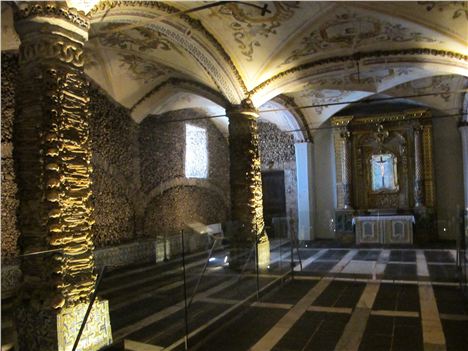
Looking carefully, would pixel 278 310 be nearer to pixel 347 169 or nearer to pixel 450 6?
pixel 450 6

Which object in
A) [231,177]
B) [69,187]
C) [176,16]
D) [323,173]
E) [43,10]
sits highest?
[176,16]

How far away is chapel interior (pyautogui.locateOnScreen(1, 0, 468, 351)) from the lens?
355 cm

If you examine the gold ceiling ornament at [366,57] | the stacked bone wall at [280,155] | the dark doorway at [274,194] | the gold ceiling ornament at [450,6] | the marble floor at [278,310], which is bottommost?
the marble floor at [278,310]

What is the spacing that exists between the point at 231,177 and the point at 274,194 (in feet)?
18.7

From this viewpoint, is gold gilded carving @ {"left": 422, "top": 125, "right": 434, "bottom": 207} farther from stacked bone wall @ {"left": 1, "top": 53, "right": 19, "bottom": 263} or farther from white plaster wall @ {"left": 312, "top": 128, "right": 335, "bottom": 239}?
stacked bone wall @ {"left": 1, "top": 53, "right": 19, "bottom": 263}

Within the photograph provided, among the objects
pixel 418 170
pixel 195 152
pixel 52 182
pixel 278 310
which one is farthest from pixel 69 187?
pixel 418 170

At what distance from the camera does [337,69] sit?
7.86 meters

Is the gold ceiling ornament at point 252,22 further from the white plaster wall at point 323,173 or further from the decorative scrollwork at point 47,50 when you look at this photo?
the white plaster wall at point 323,173

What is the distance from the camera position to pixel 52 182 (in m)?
3.45

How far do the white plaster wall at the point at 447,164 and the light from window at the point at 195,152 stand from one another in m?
6.97

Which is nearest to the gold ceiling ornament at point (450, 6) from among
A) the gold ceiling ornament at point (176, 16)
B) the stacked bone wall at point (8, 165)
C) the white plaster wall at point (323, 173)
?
the gold ceiling ornament at point (176, 16)

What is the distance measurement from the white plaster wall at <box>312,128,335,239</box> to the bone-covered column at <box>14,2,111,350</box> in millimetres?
9950

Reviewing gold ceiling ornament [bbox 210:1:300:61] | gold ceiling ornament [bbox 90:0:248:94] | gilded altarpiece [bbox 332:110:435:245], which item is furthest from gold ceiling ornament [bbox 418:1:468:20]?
gilded altarpiece [bbox 332:110:435:245]

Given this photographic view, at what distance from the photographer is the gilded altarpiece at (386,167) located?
36.7 ft
